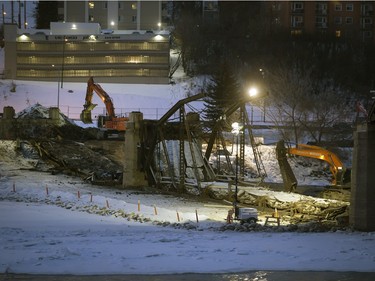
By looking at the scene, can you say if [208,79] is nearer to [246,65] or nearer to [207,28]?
[246,65]

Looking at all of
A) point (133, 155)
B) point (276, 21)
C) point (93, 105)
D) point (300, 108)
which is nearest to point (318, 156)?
point (133, 155)

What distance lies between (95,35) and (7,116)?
46.5 m

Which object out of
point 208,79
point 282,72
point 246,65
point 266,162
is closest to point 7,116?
point 266,162

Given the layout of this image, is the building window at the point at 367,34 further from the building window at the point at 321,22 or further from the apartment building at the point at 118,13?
the apartment building at the point at 118,13

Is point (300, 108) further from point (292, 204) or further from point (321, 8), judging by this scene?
point (321, 8)

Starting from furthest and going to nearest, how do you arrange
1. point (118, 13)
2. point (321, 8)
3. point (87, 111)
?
point (118, 13), point (321, 8), point (87, 111)

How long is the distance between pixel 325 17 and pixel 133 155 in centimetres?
7899

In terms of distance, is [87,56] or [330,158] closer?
[330,158]

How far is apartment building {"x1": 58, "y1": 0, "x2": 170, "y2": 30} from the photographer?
107 meters

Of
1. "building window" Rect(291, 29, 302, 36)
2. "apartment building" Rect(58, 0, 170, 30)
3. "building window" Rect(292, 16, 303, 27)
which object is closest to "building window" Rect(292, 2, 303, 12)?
"building window" Rect(292, 16, 303, 27)

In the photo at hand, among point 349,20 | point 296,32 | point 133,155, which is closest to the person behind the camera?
point 133,155

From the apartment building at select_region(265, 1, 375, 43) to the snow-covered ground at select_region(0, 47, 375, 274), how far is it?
81168mm

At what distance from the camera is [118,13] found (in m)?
108

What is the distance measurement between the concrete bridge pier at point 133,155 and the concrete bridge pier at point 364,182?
17.7 metres
